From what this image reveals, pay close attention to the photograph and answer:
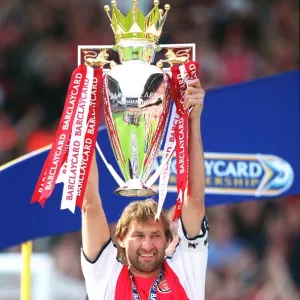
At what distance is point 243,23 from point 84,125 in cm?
526

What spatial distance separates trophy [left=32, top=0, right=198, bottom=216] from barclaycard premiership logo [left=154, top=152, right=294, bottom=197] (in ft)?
3.95

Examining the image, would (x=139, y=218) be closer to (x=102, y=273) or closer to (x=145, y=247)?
(x=145, y=247)

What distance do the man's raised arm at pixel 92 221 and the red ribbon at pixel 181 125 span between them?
1.05ft

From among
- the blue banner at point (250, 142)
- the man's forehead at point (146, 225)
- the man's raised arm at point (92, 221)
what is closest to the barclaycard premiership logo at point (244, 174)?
the blue banner at point (250, 142)

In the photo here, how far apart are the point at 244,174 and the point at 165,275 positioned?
1297mm

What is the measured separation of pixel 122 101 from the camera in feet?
16.7

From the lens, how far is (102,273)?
5.18m

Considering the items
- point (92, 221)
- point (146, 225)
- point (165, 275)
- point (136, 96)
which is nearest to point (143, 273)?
point (165, 275)

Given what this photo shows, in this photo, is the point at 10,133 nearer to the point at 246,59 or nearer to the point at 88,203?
the point at 246,59

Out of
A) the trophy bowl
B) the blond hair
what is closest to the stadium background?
the blond hair

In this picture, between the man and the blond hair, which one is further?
the blond hair

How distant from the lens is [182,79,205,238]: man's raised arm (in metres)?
5.11

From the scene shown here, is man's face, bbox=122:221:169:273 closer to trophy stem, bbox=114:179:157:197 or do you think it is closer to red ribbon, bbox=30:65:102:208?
trophy stem, bbox=114:179:157:197

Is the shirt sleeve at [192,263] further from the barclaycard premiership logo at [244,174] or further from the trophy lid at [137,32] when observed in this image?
the barclaycard premiership logo at [244,174]
